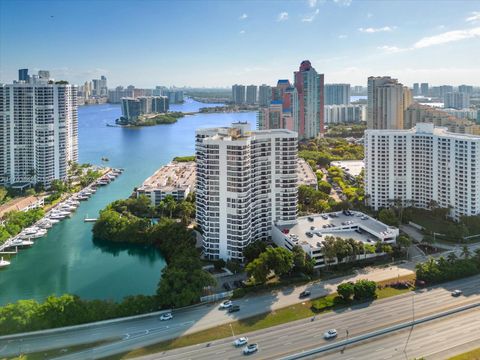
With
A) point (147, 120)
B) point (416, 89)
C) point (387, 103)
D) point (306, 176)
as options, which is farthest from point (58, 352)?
point (416, 89)

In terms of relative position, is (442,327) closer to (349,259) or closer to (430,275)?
(430,275)

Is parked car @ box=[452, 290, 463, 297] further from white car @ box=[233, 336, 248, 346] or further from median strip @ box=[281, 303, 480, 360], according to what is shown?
white car @ box=[233, 336, 248, 346]

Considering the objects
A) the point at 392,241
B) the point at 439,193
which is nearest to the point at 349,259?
the point at 392,241

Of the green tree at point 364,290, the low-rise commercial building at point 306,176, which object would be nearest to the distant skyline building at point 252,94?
the low-rise commercial building at point 306,176

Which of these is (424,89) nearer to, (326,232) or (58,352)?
(326,232)

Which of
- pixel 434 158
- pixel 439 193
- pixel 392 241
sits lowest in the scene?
pixel 392 241

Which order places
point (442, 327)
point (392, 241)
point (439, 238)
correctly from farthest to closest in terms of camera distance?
point (439, 238) < point (392, 241) < point (442, 327)
